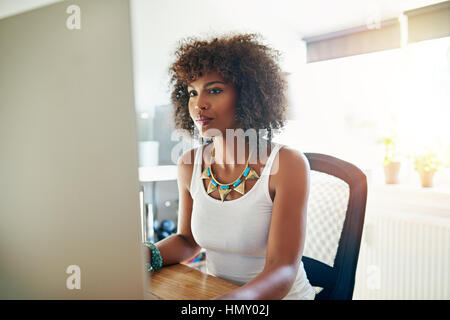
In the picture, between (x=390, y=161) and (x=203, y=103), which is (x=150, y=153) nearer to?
(x=203, y=103)

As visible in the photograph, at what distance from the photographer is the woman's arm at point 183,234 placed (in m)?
0.63

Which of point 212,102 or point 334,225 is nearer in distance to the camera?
point 212,102

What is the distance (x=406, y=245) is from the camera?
1.25 metres

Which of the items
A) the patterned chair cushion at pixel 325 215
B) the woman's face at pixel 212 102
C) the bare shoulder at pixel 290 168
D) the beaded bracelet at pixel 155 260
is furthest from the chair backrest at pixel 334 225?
the beaded bracelet at pixel 155 260

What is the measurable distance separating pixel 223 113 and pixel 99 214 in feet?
1.11

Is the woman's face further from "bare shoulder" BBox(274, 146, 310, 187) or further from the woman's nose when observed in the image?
"bare shoulder" BBox(274, 146, 310, 187)

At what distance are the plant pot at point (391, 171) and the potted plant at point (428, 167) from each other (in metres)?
0.07

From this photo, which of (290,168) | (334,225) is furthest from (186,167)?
(334,225)

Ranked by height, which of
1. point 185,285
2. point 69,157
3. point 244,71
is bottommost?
point 185,285

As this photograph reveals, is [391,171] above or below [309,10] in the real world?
below

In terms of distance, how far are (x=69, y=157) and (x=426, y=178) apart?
3.70 ft

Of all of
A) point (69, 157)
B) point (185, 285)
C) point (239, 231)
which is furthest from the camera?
point (239, 231)
